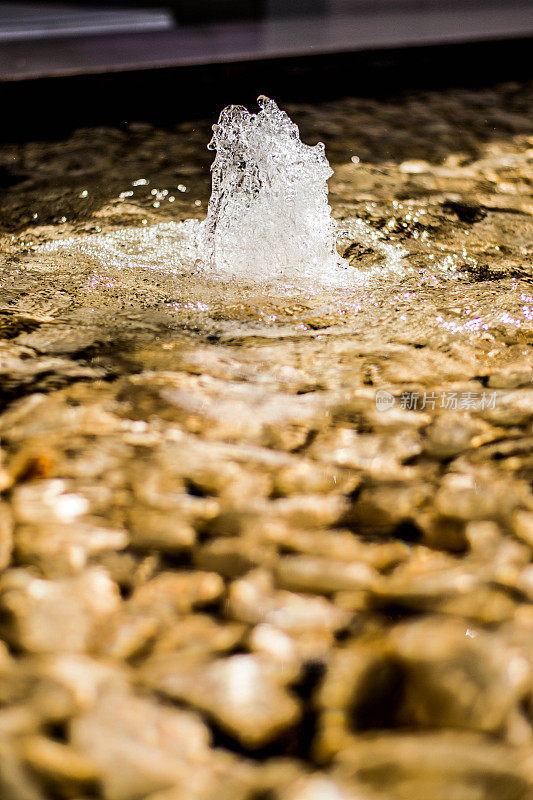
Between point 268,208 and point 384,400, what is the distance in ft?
2.12

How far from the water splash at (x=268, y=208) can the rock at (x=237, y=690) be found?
0.79 meters

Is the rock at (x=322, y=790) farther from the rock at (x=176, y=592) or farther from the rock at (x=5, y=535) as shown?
the rock at (x=5, y=535)

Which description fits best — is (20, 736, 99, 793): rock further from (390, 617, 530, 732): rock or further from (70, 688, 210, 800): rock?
(390, 617, 530, 732): rock

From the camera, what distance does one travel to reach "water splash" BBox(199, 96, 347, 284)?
3.97 ft

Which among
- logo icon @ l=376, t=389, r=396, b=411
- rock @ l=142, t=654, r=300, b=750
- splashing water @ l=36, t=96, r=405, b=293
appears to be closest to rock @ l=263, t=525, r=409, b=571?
rock @ l=142, t=654, r=300, b=750

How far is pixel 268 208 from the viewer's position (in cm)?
131

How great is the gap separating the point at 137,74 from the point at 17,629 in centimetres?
224

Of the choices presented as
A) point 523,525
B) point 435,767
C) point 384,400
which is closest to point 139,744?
point 435,767

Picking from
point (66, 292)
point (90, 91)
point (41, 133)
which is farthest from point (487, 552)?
point (90, 91)

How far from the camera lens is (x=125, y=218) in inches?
55.4

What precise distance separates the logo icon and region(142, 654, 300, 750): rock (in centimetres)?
39

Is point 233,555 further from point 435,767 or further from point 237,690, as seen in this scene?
point 435,767

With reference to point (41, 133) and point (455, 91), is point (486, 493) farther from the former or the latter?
point (455, 91)

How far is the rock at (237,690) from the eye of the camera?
44 centimetres
